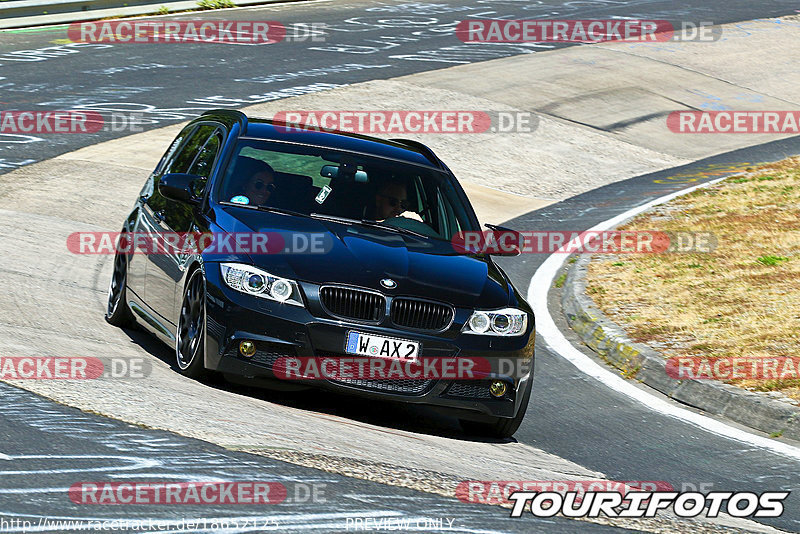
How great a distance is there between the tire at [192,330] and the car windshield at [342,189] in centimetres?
83

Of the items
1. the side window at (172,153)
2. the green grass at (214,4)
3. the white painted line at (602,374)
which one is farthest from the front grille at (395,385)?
the green grass at (214,4)

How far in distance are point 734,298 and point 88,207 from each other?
7137mm

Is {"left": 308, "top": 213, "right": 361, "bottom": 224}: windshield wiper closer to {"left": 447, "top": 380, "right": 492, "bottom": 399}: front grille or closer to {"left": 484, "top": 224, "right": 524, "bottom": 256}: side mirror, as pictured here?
{"left": 484, "top": 224, "right": 524, "bottom": 256}: side mirror

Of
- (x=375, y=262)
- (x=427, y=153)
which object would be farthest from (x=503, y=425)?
(x=427, y=153)

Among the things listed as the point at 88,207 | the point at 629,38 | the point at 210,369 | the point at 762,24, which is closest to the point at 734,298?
the point at 210,369

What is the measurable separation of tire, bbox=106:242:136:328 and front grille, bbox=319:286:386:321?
237cm

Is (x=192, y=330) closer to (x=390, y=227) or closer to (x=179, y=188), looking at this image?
(x=179, y=188)

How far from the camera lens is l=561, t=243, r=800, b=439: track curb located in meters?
8.04

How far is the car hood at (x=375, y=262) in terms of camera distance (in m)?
7.14

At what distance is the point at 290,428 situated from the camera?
6492 mm

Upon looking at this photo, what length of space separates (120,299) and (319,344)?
2558 millimetres

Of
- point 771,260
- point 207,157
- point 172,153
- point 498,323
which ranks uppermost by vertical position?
point 207,157

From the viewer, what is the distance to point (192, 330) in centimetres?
745

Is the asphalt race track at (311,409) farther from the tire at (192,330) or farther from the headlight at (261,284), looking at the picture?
the headlight at (261,284)
